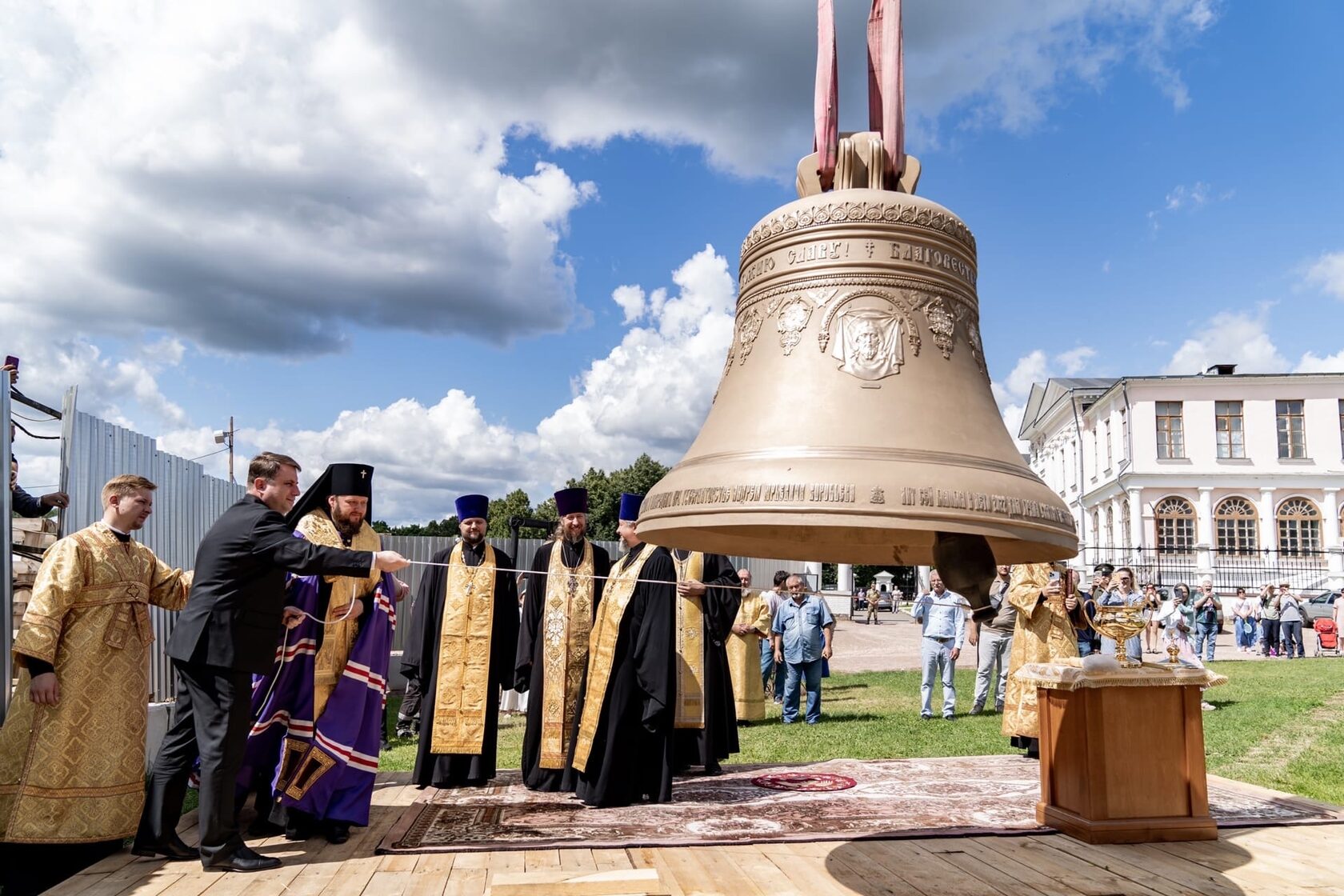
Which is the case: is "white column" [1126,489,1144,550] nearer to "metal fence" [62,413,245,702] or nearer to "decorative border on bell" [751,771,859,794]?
"decorative border on bell" [751,771,859,794]

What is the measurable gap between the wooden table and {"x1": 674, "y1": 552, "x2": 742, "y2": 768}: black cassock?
2366mm

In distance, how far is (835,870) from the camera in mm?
4348

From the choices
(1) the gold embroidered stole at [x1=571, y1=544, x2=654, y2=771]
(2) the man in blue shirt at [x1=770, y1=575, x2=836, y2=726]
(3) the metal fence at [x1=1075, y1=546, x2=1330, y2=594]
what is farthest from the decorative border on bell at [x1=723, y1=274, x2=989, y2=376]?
(3) the metal fence at [x1=1075, y1=546, x2=1330, y2=594]

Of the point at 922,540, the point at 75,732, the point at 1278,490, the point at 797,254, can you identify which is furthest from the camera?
the point at 1278,490

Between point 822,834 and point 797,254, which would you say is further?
point 822,834

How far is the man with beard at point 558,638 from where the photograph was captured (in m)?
6.72

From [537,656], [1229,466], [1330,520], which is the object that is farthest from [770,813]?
[1330,520]

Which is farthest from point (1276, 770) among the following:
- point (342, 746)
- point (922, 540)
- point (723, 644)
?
point (342, 746)

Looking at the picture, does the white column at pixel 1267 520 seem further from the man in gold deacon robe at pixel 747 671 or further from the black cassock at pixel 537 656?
the black cassock at pixel 537 656

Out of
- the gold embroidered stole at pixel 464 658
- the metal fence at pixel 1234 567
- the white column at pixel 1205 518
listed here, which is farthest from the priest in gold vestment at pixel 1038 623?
the white column at pixel 1205 518

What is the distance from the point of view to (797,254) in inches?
123

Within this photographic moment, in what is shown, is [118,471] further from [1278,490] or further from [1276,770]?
[1278,490]

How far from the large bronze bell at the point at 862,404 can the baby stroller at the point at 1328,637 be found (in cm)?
2250

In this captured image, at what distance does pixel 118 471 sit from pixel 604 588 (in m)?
3.83
